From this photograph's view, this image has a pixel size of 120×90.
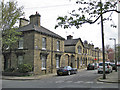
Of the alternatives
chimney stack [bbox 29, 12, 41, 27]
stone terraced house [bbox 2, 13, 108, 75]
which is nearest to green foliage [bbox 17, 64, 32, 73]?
stone terraced house [bbox 2, 13, 108, 75]

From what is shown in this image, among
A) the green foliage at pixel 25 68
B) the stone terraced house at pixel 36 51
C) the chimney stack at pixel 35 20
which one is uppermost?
the chimney stack at pixel 35 20

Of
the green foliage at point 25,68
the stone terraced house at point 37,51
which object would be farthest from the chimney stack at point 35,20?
the green foliage at point 25,68

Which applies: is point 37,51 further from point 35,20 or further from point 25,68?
point 35,20

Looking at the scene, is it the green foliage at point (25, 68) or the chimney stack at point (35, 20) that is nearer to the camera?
the green foliage at point (25, 68)

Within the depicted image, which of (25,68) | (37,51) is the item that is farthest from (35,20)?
(25,68)

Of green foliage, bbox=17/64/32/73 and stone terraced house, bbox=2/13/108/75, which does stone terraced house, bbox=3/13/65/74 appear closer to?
stone terraced house, bbox=2/13/108/75

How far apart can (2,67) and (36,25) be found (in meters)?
9.34

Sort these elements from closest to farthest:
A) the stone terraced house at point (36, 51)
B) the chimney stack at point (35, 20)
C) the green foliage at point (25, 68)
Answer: the green foliage at point (25, 68) → the stone terraced house at point (36, 51) → the chimney stack at point (35, 20)

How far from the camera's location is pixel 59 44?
29031 mm

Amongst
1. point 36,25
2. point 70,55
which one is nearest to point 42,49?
point 36,25

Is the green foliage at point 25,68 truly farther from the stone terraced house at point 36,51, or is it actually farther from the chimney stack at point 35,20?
the chimney stack at point 35,20

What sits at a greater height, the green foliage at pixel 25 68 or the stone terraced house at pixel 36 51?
the stone terraced house at pixel 36 51

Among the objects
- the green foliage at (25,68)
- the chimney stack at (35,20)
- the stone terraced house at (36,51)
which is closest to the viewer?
the green foliage at (25,68)

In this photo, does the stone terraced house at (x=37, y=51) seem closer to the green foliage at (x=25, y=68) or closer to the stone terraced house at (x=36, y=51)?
the stone terraced house at (x=36, y=51)
